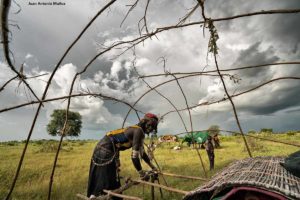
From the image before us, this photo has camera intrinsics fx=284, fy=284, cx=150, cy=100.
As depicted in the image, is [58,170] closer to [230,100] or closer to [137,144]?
[137,144]

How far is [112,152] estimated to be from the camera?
476cm

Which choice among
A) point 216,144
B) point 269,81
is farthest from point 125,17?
point 216,144

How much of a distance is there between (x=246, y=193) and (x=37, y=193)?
9.42 metres

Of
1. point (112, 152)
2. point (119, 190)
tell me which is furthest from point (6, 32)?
point (112, 152)

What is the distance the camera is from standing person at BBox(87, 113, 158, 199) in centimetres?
452

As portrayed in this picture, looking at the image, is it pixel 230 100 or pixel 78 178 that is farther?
pixel 78 178

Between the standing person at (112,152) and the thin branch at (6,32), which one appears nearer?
the thin branch at (6,32)

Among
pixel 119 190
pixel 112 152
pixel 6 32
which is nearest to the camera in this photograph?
pixel 6 32

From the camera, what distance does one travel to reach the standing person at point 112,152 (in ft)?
14.8

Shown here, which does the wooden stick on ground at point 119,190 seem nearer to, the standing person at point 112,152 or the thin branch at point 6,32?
the standing person at point 112,152

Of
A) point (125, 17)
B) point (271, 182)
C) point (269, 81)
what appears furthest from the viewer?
point (269, 81)

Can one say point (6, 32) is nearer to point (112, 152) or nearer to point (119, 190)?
point (119, 190)

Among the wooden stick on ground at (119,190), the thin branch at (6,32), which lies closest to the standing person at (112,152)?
the wooden stick on ground at (119,190)

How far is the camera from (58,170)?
14844mm
